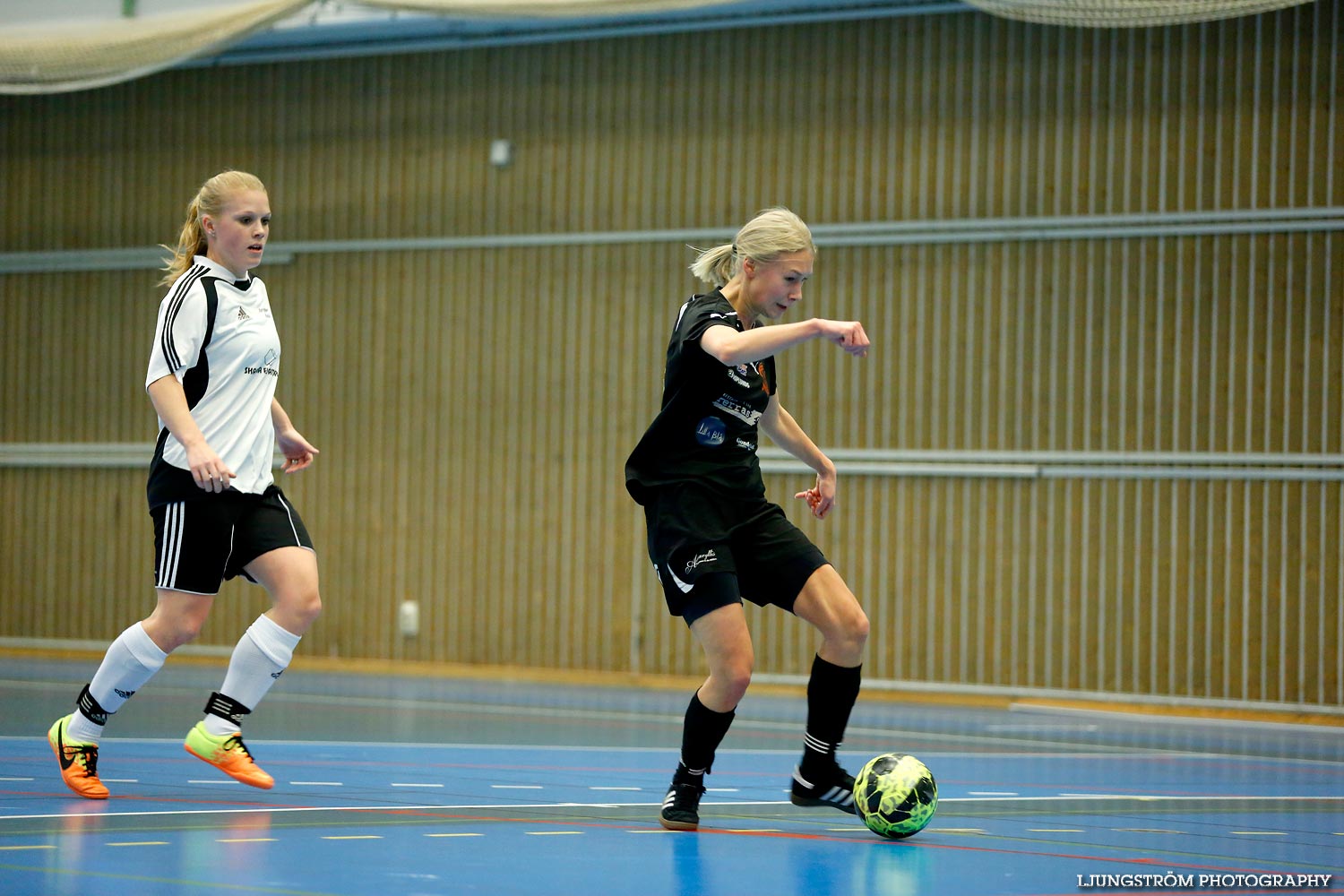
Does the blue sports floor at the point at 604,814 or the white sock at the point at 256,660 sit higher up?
the white sock at the point at 256,660

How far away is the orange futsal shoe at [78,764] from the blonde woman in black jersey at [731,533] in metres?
1.70

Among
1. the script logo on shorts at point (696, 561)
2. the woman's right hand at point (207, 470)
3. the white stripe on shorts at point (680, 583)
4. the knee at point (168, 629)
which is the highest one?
the woman's right hand at point (207, 470)

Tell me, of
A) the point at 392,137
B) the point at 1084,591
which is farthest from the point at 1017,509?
the point at 392,137

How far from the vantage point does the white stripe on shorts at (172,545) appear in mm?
4727

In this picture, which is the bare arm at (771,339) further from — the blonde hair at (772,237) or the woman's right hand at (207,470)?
the woman's right hand at (207,470)

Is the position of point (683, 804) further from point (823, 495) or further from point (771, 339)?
point (771, 339)

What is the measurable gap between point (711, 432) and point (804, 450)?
0.49 metres

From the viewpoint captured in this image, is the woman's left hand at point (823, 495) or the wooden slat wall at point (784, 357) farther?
the wooden slat wall at point (784, 357)

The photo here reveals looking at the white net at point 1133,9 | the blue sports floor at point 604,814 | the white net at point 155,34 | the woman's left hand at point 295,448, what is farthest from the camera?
the white net at point 155,34

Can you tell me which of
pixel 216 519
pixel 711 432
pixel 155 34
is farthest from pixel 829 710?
pixel 155 34

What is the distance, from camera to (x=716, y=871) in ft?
12.1

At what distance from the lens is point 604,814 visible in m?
4.82

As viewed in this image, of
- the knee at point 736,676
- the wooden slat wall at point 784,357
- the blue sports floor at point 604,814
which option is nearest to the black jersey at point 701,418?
the knee at point 736,676

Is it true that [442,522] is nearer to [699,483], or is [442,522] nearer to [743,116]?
[743,116]
